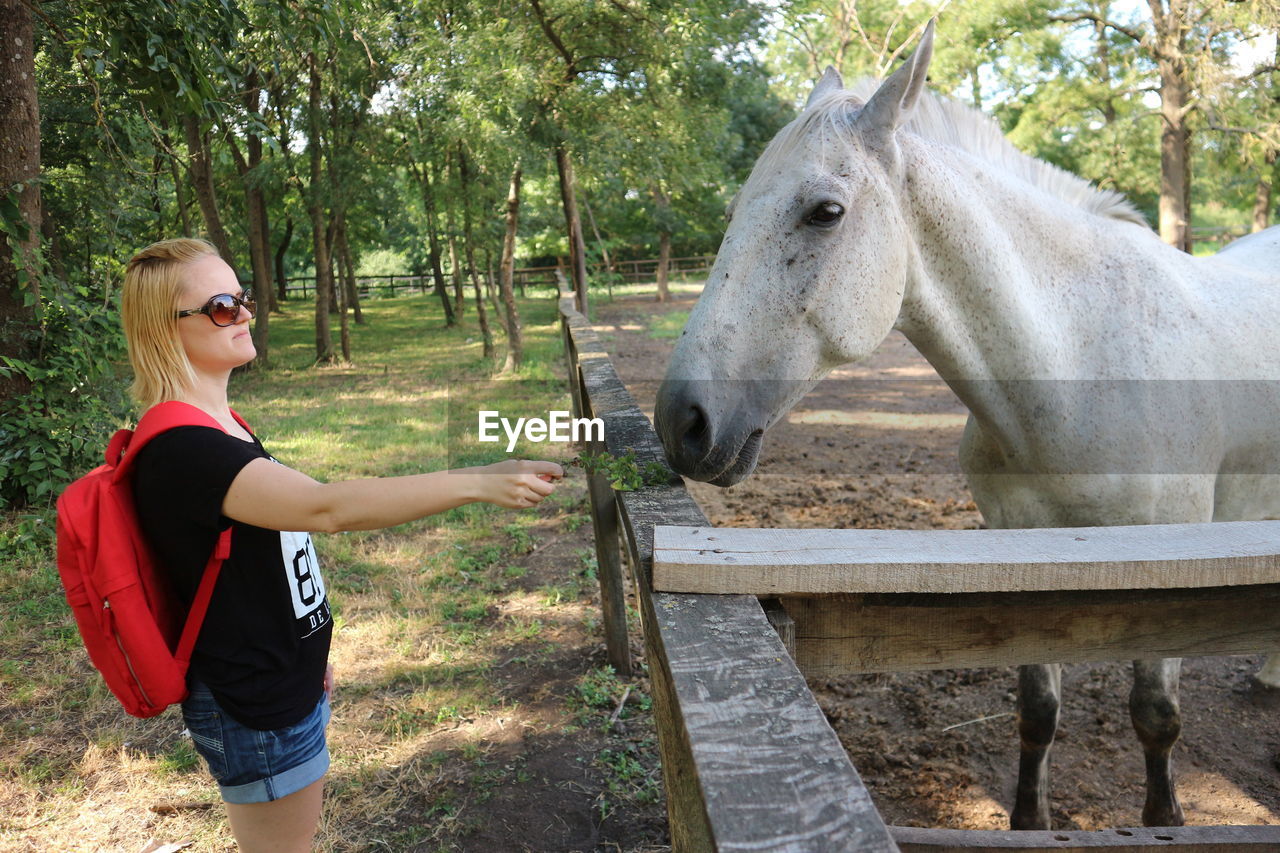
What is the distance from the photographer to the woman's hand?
144cm

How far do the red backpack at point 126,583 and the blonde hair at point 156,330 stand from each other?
2.9 inches

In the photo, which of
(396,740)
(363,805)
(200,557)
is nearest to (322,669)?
(200,557)

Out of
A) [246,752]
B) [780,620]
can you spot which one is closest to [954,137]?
[780,620]

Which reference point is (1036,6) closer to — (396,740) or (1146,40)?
(1146,40)

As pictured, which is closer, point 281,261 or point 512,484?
point 512,484

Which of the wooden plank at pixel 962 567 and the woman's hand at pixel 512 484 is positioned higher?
the woman's hand at pixel 512 484

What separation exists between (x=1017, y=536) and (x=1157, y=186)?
2344cm

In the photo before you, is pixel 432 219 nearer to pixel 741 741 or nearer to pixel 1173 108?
pixel 1173 108

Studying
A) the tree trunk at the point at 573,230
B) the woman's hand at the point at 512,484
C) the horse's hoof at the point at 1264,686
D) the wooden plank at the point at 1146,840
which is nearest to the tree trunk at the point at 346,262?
the tree trunk at the point at 573,230

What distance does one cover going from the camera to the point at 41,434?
536 centimetres

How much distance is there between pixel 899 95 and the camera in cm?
207

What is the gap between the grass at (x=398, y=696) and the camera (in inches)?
108

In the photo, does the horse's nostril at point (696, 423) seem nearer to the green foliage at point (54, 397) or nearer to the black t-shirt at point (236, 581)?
the black t-shirt at point (236, 581)

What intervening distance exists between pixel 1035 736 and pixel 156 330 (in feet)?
8.67
